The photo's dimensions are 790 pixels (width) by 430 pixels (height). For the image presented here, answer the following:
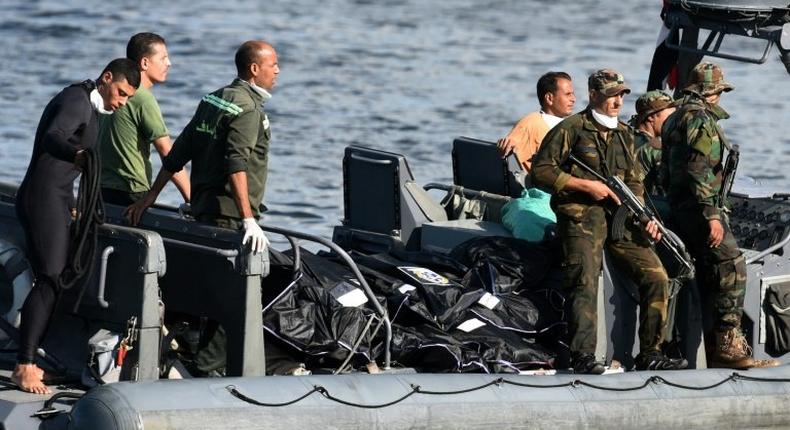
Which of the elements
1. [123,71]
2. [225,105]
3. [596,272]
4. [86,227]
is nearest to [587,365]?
[596,272]

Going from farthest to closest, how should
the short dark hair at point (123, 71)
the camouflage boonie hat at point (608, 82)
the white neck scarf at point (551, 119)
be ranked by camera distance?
the white neck scarf at point (551, 119), the camouflage boonie hat at point (608, 82), the short dark hair at point (123, 71)

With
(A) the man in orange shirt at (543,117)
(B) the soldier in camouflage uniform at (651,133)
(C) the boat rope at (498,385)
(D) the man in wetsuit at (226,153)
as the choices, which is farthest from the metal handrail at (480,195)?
(D) the man in wetsuit at (226,153)

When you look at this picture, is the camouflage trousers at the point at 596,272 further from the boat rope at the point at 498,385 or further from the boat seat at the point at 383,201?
the boat seat at the point at 383,201

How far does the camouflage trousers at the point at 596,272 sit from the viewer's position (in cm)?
838

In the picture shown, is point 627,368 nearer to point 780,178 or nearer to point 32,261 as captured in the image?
point 32,261

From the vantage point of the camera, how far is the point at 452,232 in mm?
9445

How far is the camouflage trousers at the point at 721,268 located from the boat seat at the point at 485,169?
58.5 inches

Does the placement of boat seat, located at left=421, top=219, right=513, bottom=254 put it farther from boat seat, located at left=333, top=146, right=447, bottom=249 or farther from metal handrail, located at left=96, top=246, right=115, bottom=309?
metal handrail, located at left=96, top=246, right=115, bottom=309

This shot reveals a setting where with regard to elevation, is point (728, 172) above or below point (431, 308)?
above

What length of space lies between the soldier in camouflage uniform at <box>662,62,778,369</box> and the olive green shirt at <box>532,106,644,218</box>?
40cm

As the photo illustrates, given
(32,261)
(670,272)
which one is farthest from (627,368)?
(32,261)

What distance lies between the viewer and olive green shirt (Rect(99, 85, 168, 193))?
28.6 feet

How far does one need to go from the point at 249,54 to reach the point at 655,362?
2.55 metres

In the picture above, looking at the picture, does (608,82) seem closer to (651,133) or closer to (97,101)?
(651,133)
